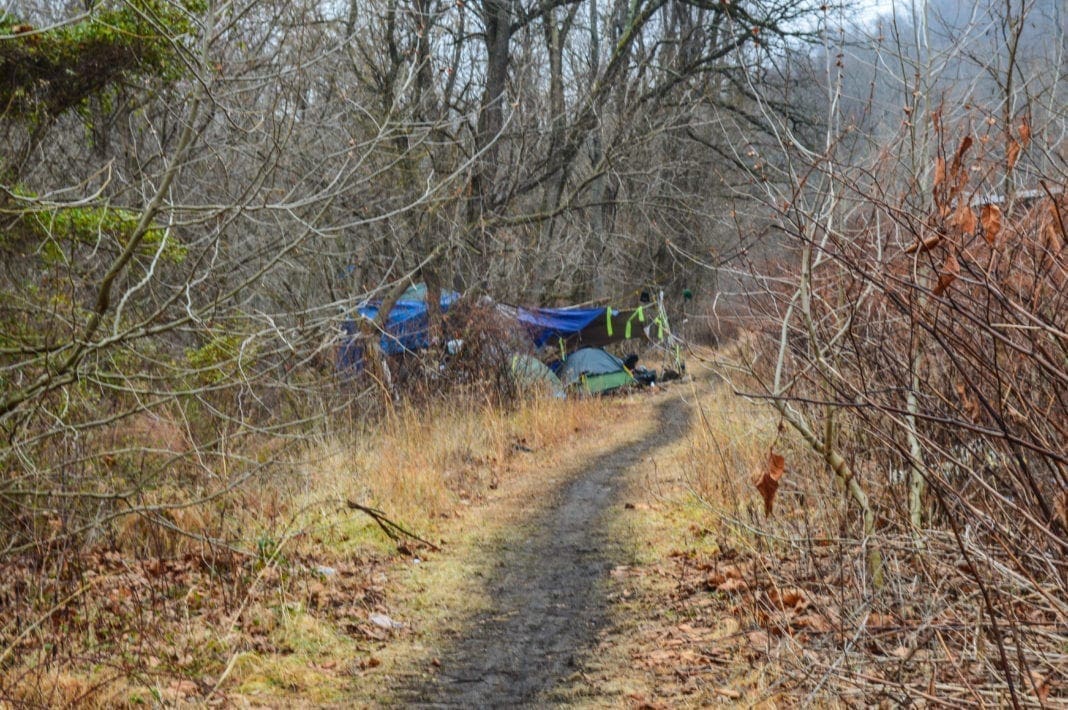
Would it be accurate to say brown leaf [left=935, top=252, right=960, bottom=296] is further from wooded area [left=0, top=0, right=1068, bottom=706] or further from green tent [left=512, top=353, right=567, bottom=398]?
green tent [left=512, top=353, right=567, bottom=398]

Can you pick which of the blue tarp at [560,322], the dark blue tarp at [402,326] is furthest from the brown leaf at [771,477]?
the blue tarp at [560,322]

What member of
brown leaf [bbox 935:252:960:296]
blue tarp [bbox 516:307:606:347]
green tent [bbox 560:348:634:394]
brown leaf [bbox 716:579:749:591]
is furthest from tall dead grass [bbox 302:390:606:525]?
brown leaf [bbox 935:252:960:296]

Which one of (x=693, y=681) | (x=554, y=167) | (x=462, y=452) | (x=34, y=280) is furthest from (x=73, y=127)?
(x=693, y=681)

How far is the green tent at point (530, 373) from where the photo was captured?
15930 mm

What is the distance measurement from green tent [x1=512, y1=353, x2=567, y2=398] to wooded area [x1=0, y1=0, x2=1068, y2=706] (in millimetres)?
877

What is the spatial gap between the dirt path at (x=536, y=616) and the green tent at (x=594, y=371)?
9106 millimetres

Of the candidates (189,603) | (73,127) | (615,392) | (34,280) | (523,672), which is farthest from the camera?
(615,392)

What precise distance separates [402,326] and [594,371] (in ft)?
21.0

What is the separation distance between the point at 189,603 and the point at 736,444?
475 centimetres

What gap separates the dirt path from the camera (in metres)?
5.30

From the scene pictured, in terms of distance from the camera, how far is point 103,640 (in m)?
5.66

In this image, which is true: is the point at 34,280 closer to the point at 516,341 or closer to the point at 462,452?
the point at 462,452

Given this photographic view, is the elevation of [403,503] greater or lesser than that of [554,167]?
lesser

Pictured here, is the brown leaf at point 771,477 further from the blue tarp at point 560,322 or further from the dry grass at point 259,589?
the blue tarp at point 560,322
